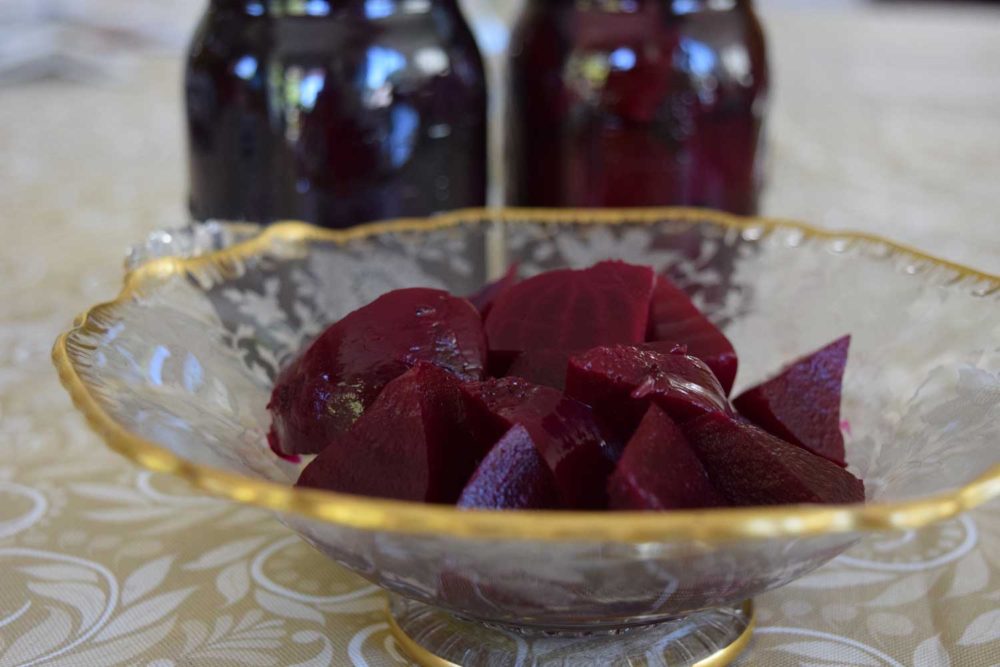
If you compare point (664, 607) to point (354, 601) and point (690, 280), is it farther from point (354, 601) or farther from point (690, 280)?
point (690, 280)

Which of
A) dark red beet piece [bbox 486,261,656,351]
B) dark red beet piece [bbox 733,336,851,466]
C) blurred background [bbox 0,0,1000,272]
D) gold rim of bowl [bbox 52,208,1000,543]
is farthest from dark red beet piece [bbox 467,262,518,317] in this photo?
blurred background [bbox 0,0,1000,272]

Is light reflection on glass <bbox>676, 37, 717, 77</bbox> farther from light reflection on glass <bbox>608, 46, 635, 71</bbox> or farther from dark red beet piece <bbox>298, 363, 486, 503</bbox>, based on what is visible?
dark red beet piece <bbox>298, 363, 486, 503</bbox>

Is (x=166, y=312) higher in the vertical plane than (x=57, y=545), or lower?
higher

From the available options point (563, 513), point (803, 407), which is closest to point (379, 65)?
point (803, 407)

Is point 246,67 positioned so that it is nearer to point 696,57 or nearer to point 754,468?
point 696,57

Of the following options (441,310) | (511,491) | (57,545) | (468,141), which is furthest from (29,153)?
(511,491)

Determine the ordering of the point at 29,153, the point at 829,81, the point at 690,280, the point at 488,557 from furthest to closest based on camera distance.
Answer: the point at 829,81
the point at 29,153
the point at 690,280
the point at 488,557

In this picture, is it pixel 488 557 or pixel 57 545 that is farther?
pixel 57 545
